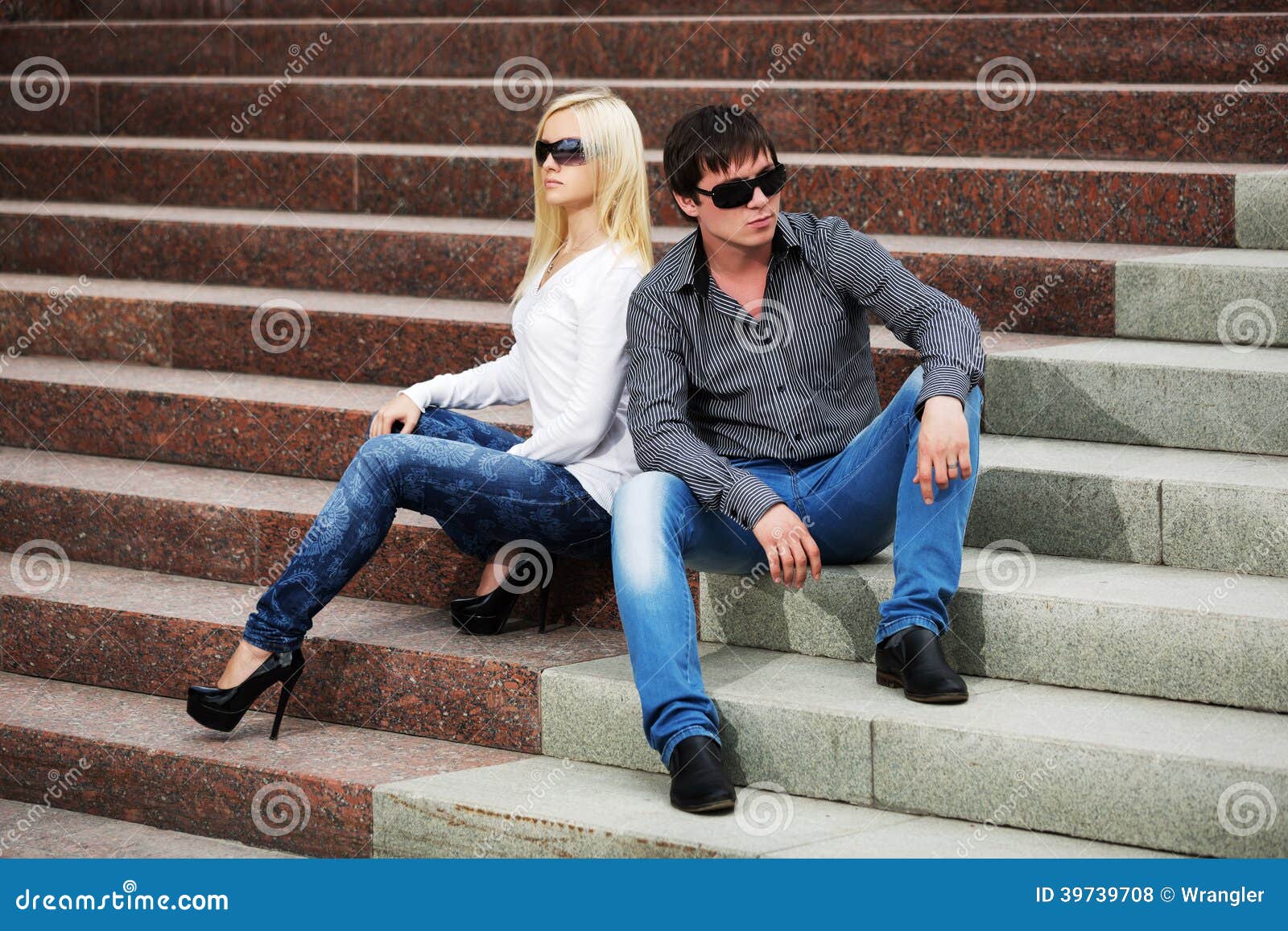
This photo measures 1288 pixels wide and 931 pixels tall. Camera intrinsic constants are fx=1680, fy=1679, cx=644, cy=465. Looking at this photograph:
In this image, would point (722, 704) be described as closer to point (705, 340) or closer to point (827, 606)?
point (827, 606)

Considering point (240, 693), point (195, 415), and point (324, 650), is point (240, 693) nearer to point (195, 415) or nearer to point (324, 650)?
point (324, 650)

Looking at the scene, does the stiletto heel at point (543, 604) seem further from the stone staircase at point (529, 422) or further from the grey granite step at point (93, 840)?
the grey granite step at point (93, 840)

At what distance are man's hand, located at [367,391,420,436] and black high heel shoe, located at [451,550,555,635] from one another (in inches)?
16.7

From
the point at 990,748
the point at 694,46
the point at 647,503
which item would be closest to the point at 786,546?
the point at 647,503

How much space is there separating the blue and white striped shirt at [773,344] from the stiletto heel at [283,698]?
0.95m

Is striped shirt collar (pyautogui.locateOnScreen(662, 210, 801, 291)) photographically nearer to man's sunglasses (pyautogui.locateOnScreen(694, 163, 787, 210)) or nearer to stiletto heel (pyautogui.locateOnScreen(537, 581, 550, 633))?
man's sunglasses (pyautogui.locateOnScreen(694, 163, 787, 210))

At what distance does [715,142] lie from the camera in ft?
11.7

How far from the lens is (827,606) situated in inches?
146

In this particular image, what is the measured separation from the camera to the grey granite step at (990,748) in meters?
3.04

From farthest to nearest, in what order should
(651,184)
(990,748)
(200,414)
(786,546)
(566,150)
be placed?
(651,184)
(200,414)
(566,150)
(786,546)
(990,748)

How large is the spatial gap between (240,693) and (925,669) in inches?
60.4

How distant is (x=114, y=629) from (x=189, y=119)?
2.98 m

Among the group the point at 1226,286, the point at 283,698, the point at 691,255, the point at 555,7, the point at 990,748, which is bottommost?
the point at 283,698

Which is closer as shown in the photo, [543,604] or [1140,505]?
[1140,505]
